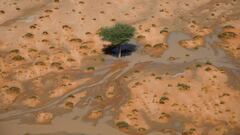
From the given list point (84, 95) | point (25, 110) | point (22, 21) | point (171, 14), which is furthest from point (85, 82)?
point (171, 14)

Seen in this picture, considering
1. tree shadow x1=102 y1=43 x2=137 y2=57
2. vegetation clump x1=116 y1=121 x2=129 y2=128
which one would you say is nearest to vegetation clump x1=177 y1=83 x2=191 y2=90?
vegetation clump x1=116 y1=121 x2=129 y2=128

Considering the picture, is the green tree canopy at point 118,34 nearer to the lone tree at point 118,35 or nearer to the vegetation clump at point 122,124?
the lone tree at point 118,35

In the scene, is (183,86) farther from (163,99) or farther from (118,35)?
(118,35)

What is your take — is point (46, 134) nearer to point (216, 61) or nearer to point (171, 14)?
point (216, 61)

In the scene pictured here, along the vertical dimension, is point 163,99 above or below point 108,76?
below

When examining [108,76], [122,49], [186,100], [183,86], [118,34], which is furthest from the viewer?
[122,49]

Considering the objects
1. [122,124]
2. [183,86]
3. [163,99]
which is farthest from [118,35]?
[122,124]
